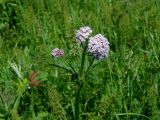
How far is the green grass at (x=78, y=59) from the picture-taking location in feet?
7.48

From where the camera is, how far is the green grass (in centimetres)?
228

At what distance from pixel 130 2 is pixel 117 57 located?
0.85 meters

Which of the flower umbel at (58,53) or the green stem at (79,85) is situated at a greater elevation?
the flower umbel at (58,53)

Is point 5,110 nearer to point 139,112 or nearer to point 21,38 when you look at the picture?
point 139,112

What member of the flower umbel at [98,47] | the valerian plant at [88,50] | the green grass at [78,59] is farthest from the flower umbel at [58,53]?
the flower umbel at [98,47]

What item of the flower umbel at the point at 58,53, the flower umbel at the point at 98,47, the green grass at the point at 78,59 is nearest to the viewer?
the flower umbel at the point at 98,47

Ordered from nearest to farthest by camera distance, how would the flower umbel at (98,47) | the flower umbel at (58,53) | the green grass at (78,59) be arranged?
1. the flower umbel at (98,47)
2. the green grass at (78,59)
3. the flower umbel at (58,53)

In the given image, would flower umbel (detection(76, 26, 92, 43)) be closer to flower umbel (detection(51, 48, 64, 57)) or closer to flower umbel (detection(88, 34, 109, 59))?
flower umbel (detection(88, 34, 109, 59))

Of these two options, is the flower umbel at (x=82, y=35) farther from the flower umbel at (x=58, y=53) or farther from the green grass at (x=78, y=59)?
the flower umbel at (x=58, y=53)

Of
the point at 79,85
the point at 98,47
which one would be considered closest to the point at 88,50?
the point at 98,47

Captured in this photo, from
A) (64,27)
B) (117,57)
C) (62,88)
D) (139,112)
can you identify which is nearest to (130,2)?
(64,27)

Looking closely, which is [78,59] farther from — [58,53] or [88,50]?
[88,50]

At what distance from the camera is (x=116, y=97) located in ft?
7.73

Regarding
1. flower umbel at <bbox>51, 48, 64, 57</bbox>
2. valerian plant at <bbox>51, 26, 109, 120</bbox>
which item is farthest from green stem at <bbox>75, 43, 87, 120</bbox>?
flower umbel at <bbox>51, 48, 64, 57</bbox>
